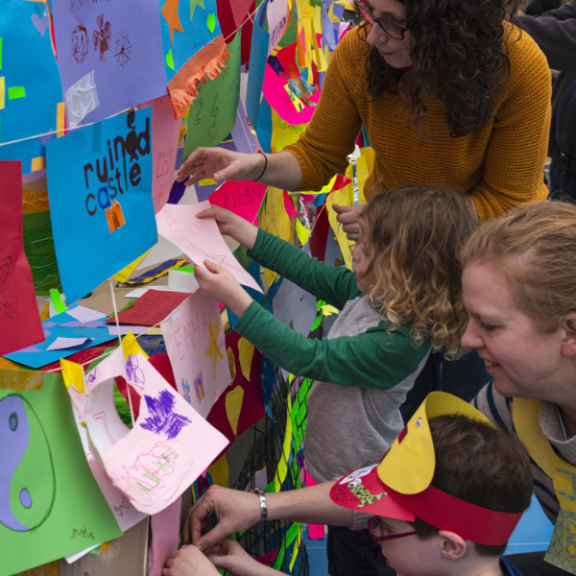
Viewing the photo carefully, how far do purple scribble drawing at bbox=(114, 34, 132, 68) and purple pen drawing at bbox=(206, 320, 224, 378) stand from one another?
52cm

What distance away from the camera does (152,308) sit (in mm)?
1312

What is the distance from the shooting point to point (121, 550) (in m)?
0.88

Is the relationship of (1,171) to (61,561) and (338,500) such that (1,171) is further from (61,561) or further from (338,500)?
(338,500)

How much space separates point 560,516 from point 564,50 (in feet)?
4.72

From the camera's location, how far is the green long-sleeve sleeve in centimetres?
157

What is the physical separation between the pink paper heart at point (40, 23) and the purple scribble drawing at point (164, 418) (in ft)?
1.53

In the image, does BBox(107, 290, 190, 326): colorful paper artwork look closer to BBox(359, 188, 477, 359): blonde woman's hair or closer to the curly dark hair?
BBox(359, 188, 477, 359): blonde woman's hair

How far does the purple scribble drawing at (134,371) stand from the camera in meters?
0.93

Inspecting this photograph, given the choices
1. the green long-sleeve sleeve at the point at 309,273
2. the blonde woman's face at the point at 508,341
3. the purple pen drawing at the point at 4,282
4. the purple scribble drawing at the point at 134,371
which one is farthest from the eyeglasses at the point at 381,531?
the purple pen drawing at the point at 4,282

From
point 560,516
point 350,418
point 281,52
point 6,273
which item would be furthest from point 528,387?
point 281,52

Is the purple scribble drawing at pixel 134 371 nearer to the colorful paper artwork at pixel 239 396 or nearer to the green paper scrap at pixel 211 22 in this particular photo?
the colorful paper artwork at pixel 239 396

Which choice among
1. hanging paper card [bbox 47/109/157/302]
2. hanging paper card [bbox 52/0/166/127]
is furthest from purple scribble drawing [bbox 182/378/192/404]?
hanging paper card [bbox 52/0/166/127]

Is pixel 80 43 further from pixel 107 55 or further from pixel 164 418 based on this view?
pixel 164 418

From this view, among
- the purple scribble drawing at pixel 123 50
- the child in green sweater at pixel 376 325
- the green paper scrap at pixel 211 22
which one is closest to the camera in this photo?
the purple scribble drawing at pixel 123 50
